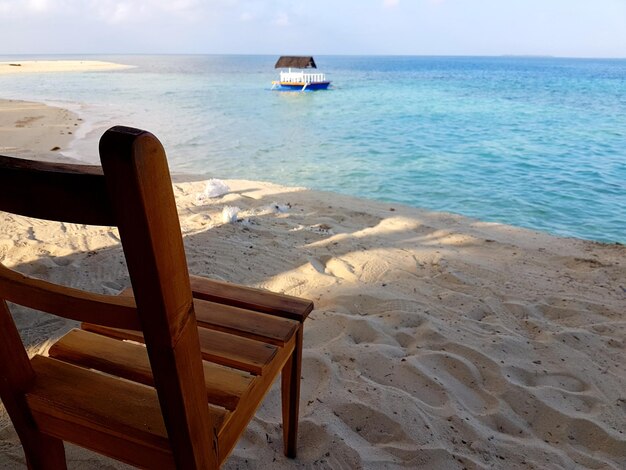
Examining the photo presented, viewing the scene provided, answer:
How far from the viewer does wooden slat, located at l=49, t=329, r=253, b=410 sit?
1.24 metres

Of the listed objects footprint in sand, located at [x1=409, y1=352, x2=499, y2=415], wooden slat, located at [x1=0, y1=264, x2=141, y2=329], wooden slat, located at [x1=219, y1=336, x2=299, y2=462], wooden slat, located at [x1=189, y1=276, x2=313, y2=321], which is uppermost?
wooden slat, located at [x1=0, y1=264, x2=141, y2=329]

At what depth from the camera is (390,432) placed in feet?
6.32

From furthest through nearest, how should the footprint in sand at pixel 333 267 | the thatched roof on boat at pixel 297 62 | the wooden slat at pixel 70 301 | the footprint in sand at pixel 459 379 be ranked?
the thatched roof on boat at pixel 297 62 → the footprint in sand at pixel 333 267 → the footprint in sand at pixel 459 379 → the wooden slat at pixel 70 301

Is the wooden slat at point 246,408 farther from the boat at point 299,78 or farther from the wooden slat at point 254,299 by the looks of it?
the boat at point 299,78

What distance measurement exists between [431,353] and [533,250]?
256 cm

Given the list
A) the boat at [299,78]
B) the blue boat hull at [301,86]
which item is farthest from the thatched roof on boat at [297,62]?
the blue boat hull at [301,86]

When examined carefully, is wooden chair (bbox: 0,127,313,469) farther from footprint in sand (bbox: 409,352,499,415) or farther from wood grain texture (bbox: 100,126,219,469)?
footprint in sand (bbox: 409,352,499,415)

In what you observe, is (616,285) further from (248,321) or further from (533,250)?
(248,321)

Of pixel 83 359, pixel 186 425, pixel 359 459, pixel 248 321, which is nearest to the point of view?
pixel 186 425

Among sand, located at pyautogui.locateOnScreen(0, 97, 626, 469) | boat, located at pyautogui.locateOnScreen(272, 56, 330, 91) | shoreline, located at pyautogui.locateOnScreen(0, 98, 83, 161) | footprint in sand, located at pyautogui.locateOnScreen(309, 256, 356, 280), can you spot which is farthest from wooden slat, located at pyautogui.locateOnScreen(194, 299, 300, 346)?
boat, located at pyautogui.locateOnScreen(272, 56, 330, 91)

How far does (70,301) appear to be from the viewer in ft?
2.76

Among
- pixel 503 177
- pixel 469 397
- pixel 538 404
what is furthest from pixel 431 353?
pixel 503 177

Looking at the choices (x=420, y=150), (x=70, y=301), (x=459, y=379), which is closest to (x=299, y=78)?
(x=420, y=150)

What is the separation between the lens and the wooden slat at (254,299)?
1612 millimetres
